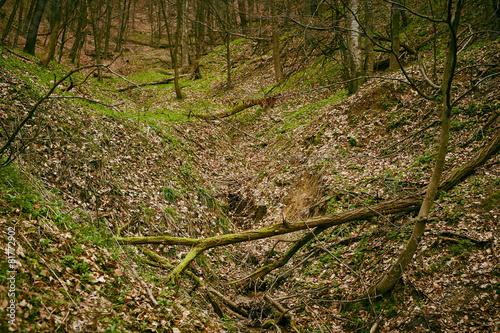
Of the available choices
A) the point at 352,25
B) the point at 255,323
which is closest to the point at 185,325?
the point at 255,323

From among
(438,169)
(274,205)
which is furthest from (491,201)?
(274,205)

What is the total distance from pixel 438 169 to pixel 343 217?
6.19ft

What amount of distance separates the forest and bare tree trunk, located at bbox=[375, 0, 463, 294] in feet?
0.07

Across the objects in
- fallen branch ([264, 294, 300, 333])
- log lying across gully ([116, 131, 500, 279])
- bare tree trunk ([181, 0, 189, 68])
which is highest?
bare tree trunk ([181, 0, 189, 68])

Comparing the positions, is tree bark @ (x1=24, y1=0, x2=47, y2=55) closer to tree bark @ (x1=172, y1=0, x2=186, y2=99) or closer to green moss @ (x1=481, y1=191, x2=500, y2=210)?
tree bark @ (x1=172, y1=0, x2=186, y2=99)

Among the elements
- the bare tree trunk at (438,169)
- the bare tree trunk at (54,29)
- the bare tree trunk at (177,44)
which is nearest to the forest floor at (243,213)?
the bare tree trunk at (438,169)

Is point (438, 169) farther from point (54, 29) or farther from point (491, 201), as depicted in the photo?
point (54, 29)

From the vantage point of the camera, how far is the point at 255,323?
5.09 m

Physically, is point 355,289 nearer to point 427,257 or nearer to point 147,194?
point 427,257

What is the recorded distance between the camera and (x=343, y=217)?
5.09 metres

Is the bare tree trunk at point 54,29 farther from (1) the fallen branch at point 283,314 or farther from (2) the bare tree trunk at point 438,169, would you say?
(2) the bare tree trunk at point 438,169

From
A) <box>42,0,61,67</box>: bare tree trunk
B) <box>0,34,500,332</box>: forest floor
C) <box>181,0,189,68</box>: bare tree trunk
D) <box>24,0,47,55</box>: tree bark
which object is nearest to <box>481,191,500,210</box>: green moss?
<box>0,34,500,332</box>: forest floor

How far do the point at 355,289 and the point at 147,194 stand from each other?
497 centimetres

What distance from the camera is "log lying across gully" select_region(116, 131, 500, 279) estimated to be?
4973 millimetres
